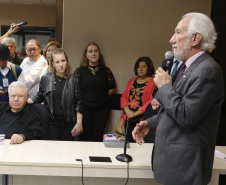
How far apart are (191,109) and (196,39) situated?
36cm

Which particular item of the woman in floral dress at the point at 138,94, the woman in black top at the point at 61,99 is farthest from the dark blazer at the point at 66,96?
the woman in floral dress at the point at 138,94

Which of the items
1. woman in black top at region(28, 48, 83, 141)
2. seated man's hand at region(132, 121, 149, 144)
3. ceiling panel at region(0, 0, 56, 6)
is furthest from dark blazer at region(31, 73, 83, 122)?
ceiling panel at region(0, 0, 56, 6)

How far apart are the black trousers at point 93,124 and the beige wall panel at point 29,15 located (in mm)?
5006

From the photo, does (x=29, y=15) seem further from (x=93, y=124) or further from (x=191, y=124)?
(x=191, y=124)

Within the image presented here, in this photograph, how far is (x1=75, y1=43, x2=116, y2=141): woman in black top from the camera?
3.43m

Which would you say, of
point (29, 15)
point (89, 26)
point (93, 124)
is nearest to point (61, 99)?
point (93, 124)

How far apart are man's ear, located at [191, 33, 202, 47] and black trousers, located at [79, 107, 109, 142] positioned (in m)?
2.28

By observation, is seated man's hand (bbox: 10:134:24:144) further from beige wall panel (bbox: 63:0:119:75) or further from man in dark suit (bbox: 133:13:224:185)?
beige wall panel (bbox: 63:0:119:75)

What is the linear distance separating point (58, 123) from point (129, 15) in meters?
2.00

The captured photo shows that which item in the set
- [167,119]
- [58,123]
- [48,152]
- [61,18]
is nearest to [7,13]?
[61,18]

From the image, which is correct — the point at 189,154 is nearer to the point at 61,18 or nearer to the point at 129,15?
the point at 129,15

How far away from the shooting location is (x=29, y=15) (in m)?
7.64

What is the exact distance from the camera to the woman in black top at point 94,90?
343cm

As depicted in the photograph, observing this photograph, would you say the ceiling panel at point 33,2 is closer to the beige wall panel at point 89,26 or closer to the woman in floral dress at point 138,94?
the beige wall panel at point 89,26
